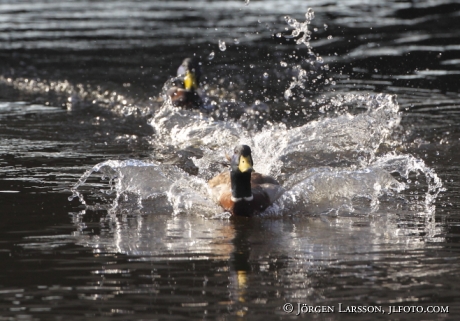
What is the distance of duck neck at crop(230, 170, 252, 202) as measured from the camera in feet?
26.5

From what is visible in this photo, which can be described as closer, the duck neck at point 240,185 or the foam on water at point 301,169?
the duck neck at point 240,185

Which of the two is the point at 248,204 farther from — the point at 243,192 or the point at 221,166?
the point at 221,166

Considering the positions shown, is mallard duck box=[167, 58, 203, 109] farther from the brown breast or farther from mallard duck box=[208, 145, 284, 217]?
the brown breast

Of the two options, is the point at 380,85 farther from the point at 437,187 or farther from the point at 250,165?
the point at 250,165

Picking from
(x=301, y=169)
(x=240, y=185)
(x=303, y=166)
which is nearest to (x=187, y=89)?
(x=303, y=166)

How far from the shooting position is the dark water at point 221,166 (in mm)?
5969

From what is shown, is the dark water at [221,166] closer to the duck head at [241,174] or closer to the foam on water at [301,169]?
the foam on water at [301,169]

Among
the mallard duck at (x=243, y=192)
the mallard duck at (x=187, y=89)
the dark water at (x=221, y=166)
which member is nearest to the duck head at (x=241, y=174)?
the mallard duck at (x=243, y=192)

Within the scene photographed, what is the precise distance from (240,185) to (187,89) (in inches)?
216

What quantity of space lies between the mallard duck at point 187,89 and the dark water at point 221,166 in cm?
43

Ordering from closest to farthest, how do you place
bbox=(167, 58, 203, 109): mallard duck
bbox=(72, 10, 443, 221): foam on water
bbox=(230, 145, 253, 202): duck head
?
bbox=(230, 145, 253, 202): duck head
bbox=(72, 10, 443, 221): foam on water
bbox=(167, 58, 203, 109): mallard duck

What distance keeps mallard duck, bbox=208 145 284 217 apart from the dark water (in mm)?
151

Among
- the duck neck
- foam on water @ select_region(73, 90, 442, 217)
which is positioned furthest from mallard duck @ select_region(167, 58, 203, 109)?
the duck neck

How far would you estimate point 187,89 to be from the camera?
13375 millimetres
